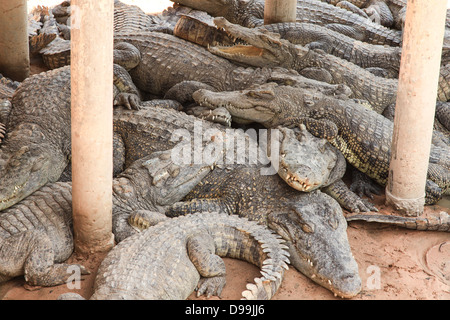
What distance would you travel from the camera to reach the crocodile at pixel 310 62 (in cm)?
690

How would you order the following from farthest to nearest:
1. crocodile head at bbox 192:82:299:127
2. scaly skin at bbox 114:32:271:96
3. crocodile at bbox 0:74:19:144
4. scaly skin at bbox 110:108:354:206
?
scaly skin at bbox 114:32:271:96 < crocodile head at bbox 192:82:299:127 < crocodile at bbox 0:74:19:144 < scaly skin at bbox 110:108:354:206

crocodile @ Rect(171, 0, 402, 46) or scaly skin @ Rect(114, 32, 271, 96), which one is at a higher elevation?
crocodile @ Rect(171, 0, 402, 46)

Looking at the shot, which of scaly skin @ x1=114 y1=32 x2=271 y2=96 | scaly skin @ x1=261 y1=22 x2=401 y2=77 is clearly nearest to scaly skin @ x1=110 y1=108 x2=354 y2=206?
scaly skin @ x1=114 y1=32 x2=271 y2=96

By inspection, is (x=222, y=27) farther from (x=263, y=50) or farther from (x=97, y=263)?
(x=97, y=263)

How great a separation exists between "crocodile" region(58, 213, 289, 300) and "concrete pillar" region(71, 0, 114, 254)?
364 mm

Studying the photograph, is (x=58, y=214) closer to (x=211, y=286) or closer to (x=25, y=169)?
(x=25, y=169)

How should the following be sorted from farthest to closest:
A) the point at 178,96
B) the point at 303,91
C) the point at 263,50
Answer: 1. the point at 263,50
2. the point at 178,96
3. the point at 303,91

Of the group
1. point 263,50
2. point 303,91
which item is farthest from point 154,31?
point 303,91

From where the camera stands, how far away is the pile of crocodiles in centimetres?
428

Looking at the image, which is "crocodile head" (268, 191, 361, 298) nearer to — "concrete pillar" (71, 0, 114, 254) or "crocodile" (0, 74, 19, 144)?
"concrete pillar" (71, 0, 114, 254)

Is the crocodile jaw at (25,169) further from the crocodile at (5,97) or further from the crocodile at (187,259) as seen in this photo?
the crocodile at (187,259)

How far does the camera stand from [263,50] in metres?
7.20

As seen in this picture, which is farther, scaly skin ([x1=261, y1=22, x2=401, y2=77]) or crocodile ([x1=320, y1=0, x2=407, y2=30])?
crocodile ([x1=320, y1=0, x2=407, y2=30])

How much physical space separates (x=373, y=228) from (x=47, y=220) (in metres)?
2.84
